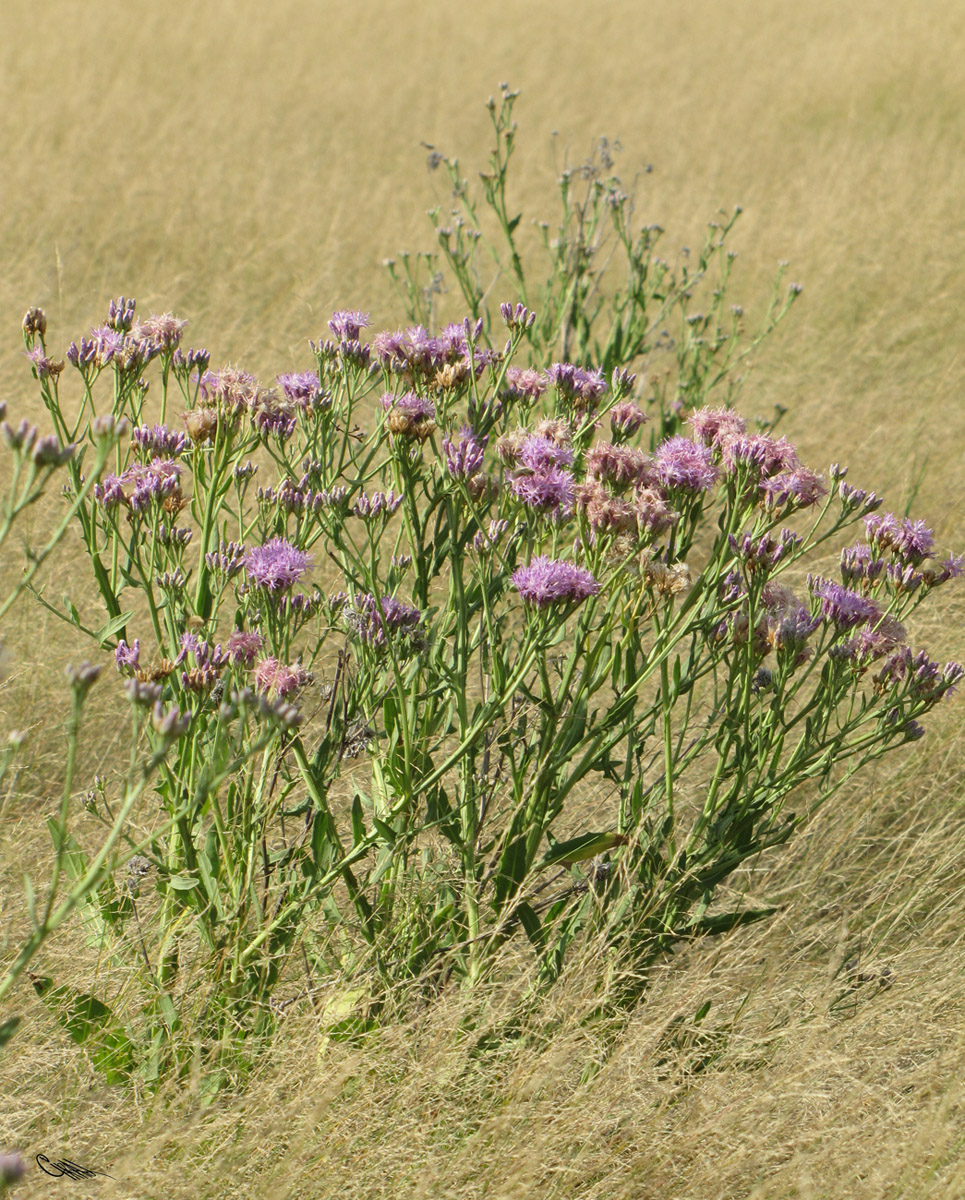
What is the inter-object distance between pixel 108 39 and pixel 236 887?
11.8 m

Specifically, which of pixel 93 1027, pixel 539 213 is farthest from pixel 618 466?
pixel 539 213

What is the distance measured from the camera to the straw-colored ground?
2.19m

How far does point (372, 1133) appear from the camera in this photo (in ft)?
7.25

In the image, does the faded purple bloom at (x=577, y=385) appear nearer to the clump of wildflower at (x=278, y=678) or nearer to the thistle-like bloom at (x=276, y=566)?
the thistle-like bloom at (x=276, y=566)

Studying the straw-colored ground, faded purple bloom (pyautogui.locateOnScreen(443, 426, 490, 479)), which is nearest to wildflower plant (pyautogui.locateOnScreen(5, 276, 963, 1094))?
faded purple bloom (pyautogui.locateOnScreen(443, 426, 490, 479))

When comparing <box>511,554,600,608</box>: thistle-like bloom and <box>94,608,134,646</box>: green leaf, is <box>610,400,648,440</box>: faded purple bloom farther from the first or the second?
<box>94,608,134,646</box>: green leaf

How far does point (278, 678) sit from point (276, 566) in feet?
0.76

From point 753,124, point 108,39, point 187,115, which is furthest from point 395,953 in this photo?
point 108,39

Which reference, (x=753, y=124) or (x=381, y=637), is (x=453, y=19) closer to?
(x=753, y=124)

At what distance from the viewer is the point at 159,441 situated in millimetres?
2623

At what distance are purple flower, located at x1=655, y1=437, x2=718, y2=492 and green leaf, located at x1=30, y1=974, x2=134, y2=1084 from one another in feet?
5.30

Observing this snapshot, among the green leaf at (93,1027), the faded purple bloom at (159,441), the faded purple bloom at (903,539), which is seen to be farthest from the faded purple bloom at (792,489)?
the green leaf at (93,1027)

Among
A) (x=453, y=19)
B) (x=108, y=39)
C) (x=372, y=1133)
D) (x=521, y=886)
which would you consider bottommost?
(x=372, y=1133)

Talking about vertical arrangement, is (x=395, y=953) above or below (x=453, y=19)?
below
